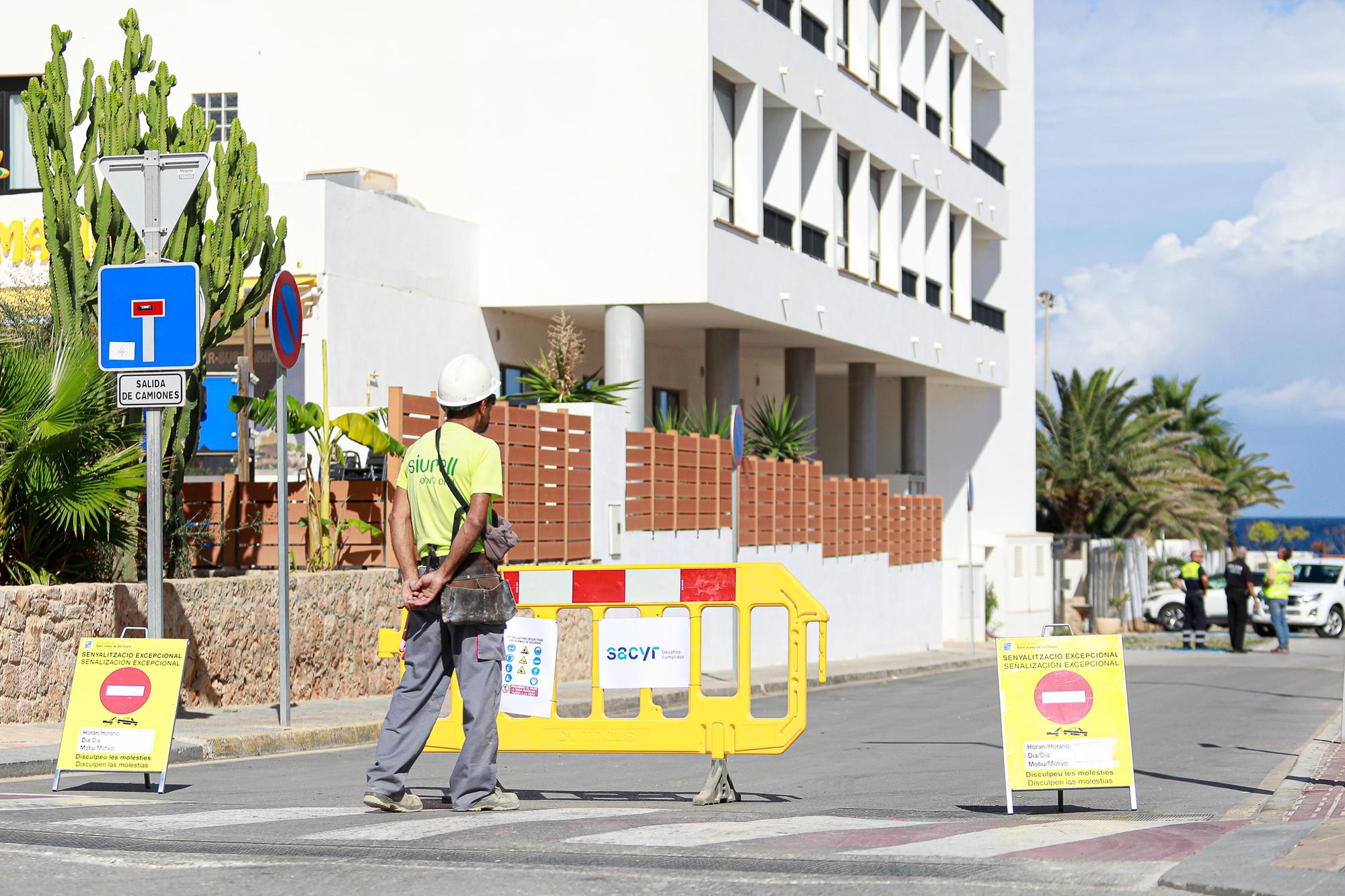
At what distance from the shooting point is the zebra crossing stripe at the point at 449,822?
22.9 feet

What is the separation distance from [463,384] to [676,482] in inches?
558

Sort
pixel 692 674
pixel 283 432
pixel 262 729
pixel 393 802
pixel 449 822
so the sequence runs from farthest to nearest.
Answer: pixel 283 432
pixel 262 729
pixel 692 674
pixel 393 802
pixel 449 822

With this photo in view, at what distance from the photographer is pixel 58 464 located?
41.4ft

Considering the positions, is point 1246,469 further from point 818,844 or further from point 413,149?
point 818,844

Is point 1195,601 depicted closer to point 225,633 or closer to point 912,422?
point 912,422

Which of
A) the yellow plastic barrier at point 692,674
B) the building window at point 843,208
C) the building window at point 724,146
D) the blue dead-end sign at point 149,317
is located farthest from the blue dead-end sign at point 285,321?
the building window at point 843,208

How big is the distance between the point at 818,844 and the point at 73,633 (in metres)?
7.62

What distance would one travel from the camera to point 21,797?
8680mm

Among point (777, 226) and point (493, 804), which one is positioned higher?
point (777, 226)

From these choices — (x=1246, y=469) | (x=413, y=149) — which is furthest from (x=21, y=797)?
(x=1246, y=469)

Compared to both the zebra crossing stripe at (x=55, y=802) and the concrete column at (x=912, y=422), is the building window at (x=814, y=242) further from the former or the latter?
the zebra crossing stripe at (x=55, y=802)

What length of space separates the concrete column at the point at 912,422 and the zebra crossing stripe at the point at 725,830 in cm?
3001

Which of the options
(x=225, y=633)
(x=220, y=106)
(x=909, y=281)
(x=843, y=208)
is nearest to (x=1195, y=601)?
(x=909, y=281)

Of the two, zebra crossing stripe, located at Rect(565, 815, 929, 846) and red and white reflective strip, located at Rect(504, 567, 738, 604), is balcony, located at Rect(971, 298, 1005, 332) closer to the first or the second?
red and white reflective strip, located at Rect(504, 567, 738, 604)
